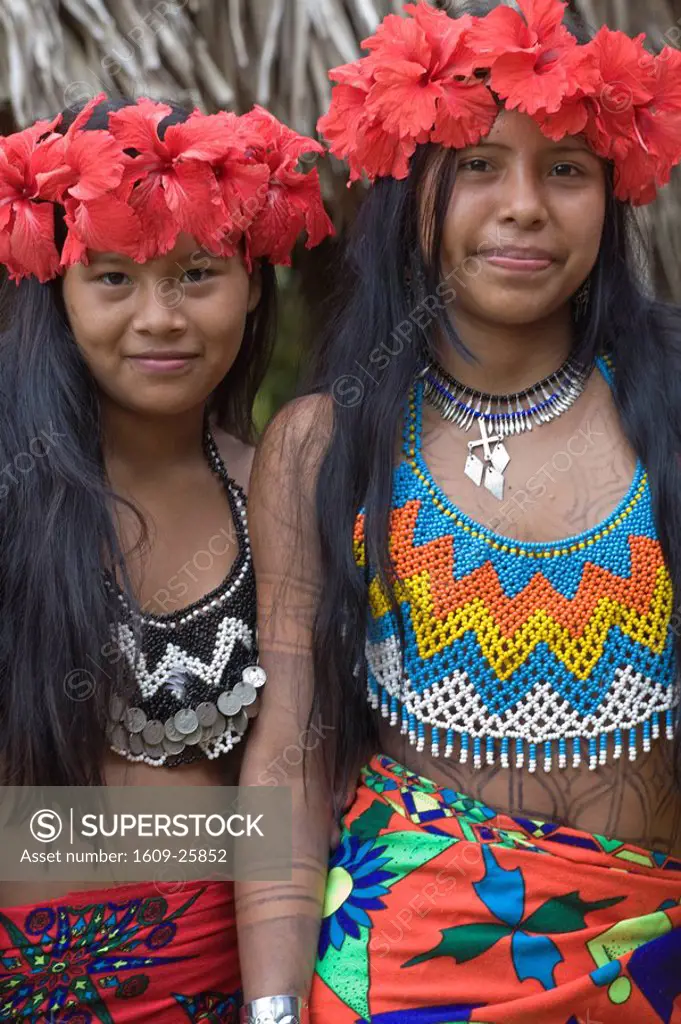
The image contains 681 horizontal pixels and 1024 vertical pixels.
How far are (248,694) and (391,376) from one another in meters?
0.54

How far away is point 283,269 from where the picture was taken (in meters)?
3.30

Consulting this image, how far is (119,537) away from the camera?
2193 millimetres

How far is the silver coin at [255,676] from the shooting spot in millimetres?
2121

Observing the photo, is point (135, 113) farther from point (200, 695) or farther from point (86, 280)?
point (200, 695)

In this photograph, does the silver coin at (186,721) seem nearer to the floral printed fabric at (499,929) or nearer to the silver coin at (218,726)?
the silver coin at (218,726)

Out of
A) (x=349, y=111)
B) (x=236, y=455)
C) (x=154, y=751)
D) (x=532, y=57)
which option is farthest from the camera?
(x=236, y=455)

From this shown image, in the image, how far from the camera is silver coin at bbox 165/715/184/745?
213cm

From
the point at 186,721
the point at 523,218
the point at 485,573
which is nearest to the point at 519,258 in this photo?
the point at 523,218

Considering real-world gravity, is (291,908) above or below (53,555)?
below

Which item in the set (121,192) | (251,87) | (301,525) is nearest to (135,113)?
(121,192)

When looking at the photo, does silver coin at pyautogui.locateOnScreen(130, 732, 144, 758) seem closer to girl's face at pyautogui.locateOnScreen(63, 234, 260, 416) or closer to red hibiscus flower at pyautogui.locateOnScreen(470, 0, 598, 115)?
girl's face at pyautogui.locateOnScreen(63, 234, 260, 416)

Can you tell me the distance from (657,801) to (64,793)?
2.93ft

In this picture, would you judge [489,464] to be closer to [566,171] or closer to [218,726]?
[566,171]

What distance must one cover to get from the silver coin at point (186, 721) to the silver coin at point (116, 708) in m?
0.09
